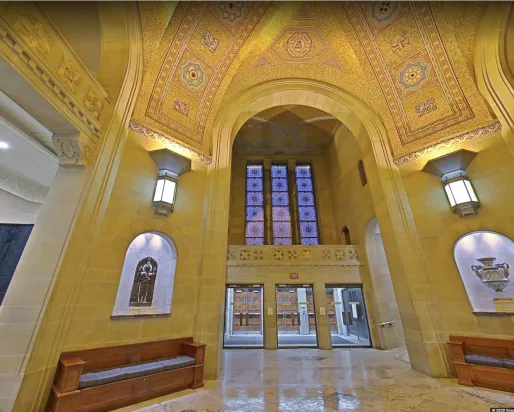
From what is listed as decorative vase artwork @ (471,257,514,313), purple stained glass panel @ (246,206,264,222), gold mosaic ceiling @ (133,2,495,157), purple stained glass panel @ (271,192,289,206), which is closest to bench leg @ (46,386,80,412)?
gold mosaic ceiling @ (133,2,495,157)

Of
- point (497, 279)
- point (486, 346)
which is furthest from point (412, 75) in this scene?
point (486, 346)

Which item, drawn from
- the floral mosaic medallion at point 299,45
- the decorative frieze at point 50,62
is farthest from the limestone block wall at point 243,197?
the decorative frieze at point 50,62

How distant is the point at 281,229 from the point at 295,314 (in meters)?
4.02

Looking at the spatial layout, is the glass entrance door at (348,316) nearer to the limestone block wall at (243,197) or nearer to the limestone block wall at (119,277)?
the limestone block wall at (243,197)

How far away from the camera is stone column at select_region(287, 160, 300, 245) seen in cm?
1097

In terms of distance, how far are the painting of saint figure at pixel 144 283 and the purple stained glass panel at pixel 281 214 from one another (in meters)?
7.71

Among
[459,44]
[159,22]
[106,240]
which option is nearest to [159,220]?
[106,240]

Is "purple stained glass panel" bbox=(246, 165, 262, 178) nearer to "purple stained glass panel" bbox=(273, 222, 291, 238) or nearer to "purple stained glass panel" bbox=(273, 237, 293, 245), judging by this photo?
"purple stained glass panel" bbox=(273, 222, 291, 238)

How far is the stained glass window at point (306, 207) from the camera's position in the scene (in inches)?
440

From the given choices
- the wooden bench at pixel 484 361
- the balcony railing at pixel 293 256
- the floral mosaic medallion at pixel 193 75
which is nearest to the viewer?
the wooden bench at pixel 484 361

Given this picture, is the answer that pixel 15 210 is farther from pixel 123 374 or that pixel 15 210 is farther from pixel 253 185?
pixel 253 185

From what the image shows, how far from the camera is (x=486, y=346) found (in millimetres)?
3896

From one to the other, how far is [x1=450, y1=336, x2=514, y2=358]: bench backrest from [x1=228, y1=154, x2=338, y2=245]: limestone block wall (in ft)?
22.0

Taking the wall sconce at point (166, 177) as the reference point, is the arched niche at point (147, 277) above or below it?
below
